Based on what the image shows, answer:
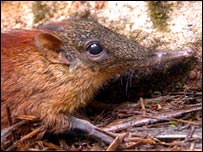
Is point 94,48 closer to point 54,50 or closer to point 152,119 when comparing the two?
point 54,50

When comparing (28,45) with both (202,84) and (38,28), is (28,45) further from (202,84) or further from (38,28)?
(202,84)

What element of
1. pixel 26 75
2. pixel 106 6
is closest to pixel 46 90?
pixel 26 75

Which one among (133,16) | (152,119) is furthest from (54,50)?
(152,119)

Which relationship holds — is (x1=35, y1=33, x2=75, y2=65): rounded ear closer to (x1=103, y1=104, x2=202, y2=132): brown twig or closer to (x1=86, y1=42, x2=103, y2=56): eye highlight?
(x1=86, y1=42, x2=103, y2=56): eye highlight

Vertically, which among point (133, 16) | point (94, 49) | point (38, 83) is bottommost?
point (38, 83)

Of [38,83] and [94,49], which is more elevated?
[94,49]

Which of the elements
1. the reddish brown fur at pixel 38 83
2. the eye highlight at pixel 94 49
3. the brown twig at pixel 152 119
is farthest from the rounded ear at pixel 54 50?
the brown twig at pixel 152 119

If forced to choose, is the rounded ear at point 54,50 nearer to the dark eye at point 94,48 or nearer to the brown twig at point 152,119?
the dark eye at point 94,48

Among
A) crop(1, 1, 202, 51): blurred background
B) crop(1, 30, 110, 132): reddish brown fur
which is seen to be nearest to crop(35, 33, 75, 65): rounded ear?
crop(1, 30, 110, 132): reddish brown fur
